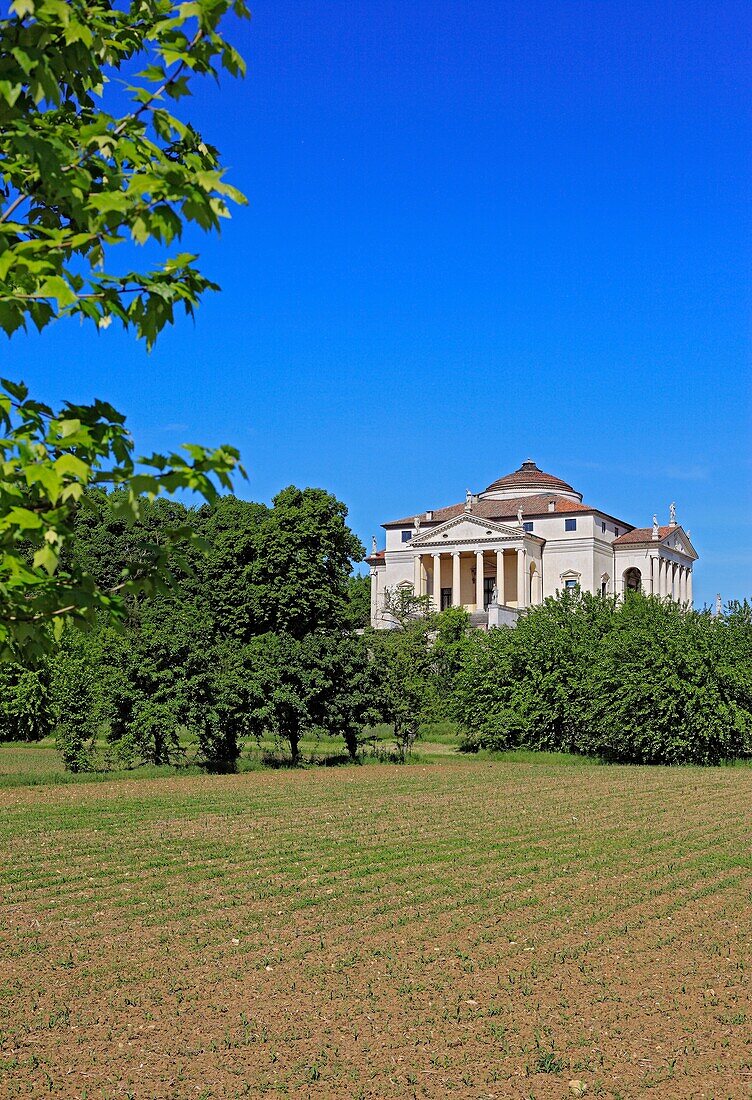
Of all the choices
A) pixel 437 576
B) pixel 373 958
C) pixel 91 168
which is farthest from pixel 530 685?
pixel 437 576

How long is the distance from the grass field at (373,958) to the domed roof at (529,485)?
78336 millimetres

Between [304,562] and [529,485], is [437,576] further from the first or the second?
[304,562]

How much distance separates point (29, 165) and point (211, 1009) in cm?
636

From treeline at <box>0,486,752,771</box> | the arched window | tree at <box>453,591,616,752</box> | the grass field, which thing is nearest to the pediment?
the arched window

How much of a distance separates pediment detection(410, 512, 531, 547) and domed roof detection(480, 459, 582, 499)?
9925 millimetres

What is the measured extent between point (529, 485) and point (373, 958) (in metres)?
89.5

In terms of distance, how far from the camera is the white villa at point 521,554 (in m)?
85.6

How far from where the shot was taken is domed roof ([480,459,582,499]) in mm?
97625

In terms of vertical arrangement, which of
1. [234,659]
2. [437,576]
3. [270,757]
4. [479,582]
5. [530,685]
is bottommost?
[270,757]

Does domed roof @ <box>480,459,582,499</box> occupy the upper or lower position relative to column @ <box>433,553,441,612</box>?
upper

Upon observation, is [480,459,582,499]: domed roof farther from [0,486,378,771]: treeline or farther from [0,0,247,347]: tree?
[0,0,247,347]: tree

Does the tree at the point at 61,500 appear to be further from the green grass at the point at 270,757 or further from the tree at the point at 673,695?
the tree at the point at 673,695

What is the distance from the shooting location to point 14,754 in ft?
134

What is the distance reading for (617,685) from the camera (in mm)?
39156
